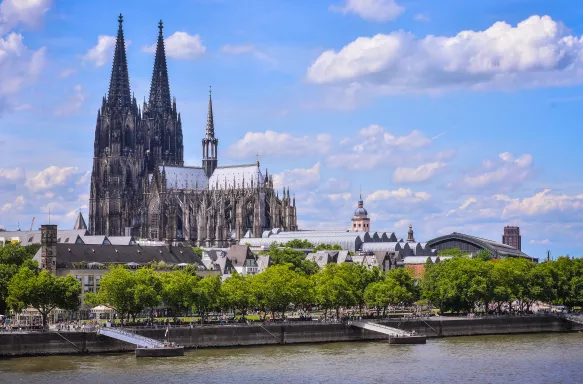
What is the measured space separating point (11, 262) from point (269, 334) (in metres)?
42.9

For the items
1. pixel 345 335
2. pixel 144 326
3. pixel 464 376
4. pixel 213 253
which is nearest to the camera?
pixel 464 376

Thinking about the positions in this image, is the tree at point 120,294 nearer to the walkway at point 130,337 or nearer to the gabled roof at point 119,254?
the walkway at point 130,337

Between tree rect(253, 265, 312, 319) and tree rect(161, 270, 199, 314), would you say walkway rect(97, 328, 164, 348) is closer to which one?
tree rect(161, 270, 199, 314)

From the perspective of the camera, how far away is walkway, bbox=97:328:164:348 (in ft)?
323

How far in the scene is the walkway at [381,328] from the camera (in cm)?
11488

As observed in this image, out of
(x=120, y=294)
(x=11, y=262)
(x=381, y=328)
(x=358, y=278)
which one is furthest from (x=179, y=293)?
(x=358, y=278)

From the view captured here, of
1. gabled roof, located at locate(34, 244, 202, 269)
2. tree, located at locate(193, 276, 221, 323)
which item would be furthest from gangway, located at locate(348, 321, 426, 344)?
gabled roof, located at locate(34, 244, 202, 269)

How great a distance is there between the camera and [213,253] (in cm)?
18212

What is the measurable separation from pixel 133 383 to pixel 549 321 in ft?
230

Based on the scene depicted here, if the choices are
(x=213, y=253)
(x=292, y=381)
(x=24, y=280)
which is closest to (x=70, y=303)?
(x=24, y=280)

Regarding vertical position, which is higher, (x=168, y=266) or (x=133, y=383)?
(x=168, y=266)

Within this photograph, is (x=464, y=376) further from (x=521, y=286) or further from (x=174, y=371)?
(x=521, y=286)

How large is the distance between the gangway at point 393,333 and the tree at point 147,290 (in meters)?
19.9

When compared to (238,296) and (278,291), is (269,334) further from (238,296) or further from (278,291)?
(278,291)
